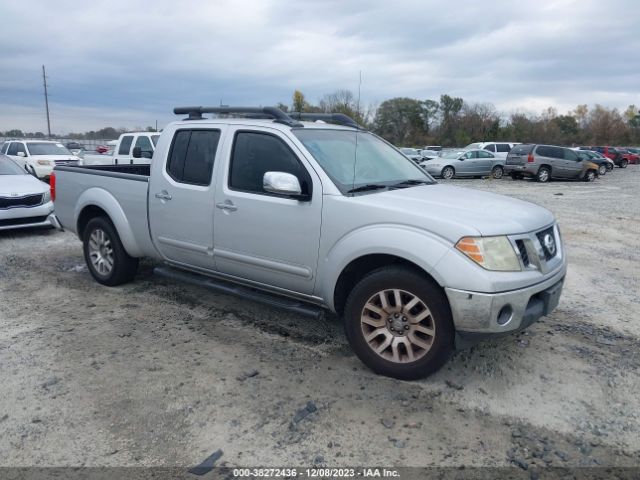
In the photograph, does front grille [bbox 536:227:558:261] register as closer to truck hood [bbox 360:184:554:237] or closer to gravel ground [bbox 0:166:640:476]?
truck hood [bbox 360:184:554:237]

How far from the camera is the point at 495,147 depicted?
29453mm

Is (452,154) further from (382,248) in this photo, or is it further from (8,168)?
(382,248)

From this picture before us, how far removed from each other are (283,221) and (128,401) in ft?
5.58

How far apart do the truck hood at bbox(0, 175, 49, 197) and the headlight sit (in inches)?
307

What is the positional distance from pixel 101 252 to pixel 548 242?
463 centimetres

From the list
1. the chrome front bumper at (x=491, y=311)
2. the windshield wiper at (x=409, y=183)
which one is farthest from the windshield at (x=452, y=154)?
the chrome front bumper at (x=491, y=311)

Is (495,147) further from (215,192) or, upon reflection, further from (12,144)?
(215,192)

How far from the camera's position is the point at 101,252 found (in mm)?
5691

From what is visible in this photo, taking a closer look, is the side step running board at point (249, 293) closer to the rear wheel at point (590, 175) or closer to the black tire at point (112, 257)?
the black tire at point (112, 257)

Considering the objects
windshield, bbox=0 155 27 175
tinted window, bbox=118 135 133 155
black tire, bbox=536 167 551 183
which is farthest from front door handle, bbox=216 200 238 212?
black tire, bbox=536 167 551 183

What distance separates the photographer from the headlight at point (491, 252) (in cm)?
321

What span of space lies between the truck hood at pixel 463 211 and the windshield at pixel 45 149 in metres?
18.0

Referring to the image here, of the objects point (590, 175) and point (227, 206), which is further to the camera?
point (590, 175)

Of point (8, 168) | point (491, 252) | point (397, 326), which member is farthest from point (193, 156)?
point (8, 168)
